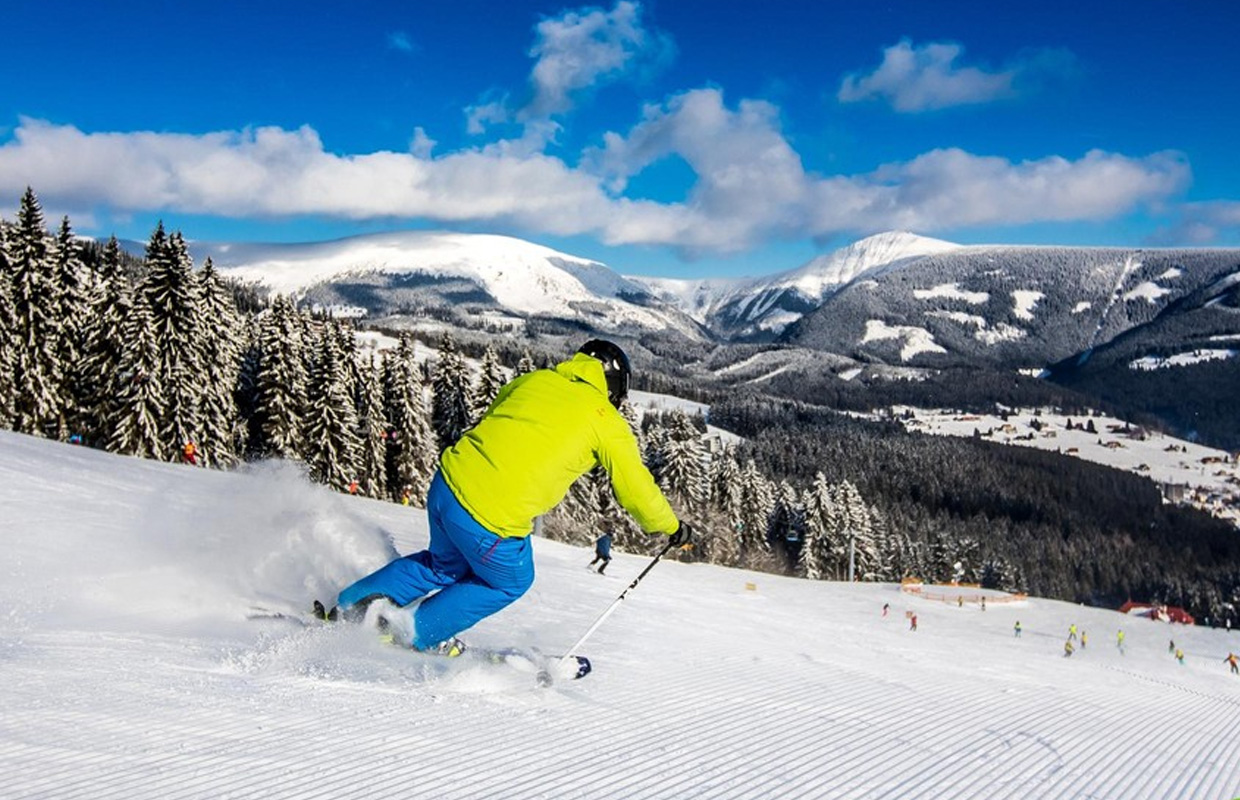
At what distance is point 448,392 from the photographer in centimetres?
4731

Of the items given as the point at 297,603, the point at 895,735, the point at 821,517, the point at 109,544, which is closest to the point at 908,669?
the point at 895,735

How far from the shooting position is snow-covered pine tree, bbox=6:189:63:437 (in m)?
31.5

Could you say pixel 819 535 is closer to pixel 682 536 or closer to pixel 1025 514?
Answer: pixel 682 536

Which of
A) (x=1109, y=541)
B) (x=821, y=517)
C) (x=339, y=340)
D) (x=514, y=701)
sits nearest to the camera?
(x=514, y=701)

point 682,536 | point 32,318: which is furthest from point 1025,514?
point 682,536

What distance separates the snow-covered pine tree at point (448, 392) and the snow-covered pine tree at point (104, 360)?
56.3 feet

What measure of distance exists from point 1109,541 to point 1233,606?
1027 inches

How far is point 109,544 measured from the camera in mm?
7680

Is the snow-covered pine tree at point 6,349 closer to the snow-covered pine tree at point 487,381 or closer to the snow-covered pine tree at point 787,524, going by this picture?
the snow-covered pine tree at point 487,381

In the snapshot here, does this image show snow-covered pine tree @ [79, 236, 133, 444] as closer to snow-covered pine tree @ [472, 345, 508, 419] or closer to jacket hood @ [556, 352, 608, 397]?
snow-covered pine tree @ [472, 345, 508, 419]

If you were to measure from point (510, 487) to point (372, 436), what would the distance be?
1555 inches

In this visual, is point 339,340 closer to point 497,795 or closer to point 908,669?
point 908,669

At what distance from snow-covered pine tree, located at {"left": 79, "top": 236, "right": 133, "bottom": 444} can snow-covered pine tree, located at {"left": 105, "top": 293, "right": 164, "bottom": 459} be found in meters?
0.41

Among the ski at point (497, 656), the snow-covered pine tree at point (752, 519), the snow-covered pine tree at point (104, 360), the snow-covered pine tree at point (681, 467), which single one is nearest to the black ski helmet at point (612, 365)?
the ski at point (497, 656)
